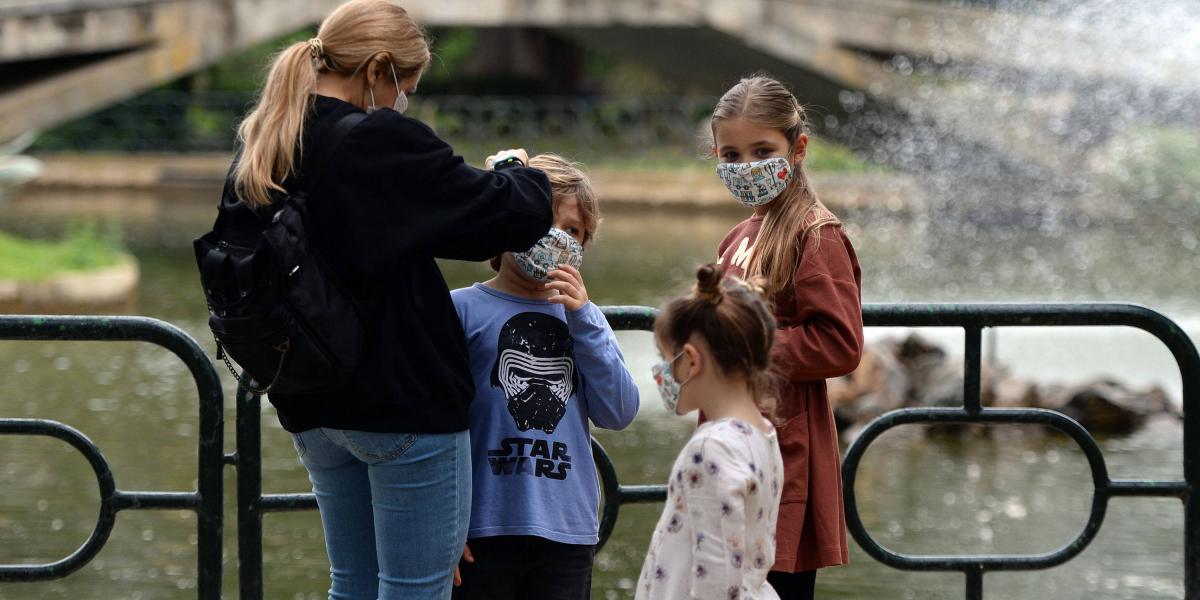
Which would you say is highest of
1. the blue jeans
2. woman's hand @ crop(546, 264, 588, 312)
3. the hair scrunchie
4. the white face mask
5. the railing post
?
the hair scrunchie

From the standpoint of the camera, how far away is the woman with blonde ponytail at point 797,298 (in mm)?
2830

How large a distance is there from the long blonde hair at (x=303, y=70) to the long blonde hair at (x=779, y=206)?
25.2 inches

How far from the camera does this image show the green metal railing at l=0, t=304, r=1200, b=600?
3.39 metres

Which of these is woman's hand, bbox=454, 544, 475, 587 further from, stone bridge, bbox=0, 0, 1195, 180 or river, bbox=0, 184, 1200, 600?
stone bridge, bbox=0, 0, 1195, 180

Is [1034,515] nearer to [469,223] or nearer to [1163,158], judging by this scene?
[469,223]

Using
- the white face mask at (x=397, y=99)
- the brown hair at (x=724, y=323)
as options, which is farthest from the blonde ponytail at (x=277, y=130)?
the brown hair at (x=724, y=323)

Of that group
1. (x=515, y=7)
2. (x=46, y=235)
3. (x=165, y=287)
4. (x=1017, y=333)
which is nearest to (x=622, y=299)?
(x=1017, y=333)

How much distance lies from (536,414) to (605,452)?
92cm

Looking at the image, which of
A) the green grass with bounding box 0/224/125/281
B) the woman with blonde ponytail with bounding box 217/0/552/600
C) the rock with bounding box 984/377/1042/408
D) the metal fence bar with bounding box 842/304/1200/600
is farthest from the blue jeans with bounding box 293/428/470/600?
the green grass with bounding box 0/224/125/281

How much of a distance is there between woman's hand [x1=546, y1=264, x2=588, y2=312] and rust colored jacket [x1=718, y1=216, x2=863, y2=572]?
39 cm

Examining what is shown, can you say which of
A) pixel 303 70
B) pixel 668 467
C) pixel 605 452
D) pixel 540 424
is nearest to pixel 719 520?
pixel 540 424

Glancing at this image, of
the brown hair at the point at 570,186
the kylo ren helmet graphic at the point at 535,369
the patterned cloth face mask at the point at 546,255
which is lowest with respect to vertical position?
the kylo ren helmet graphic at the point at 535,369

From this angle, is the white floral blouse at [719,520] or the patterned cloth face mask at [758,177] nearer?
the white floral blouse at [719,520]

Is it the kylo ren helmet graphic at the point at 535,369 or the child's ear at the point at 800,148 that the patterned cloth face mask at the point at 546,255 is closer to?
the kylo ren helmet graphic at the point at 535,369
